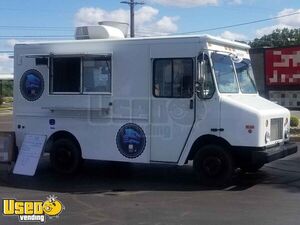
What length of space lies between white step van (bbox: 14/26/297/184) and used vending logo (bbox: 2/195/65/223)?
271cm

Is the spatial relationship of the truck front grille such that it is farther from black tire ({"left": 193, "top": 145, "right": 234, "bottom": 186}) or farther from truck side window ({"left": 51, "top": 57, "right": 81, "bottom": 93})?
Result: truck side window ({"left": 51, "top": 57, "right": 81, "bottom": 93})

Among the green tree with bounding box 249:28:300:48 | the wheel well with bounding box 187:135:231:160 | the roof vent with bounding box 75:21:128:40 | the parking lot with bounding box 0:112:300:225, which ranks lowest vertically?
the parking lot with bounding box 0:112:300:225

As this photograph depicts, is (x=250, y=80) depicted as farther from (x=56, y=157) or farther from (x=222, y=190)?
(x=56, y=157)

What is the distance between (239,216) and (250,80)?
4.36 meters

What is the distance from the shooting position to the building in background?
26484mm

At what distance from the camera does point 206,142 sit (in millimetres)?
10391

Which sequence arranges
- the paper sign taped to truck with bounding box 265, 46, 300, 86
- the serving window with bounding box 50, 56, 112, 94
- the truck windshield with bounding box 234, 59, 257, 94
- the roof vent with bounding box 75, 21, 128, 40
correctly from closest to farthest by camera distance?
the truck windshield with bounding box 234, 59, 257, 94
the serving window with bounding box 50, 56, 112, 94
the roof vent with bounding box 75, 21, 128, 40
the paper sign taped to truck with bounding box 265, 46, 300, 86

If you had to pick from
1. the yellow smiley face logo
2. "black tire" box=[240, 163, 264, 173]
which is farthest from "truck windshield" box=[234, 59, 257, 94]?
the yellow smiley face logo

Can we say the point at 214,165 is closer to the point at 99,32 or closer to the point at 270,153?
the point at 270,153

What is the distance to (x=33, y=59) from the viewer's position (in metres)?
11.9

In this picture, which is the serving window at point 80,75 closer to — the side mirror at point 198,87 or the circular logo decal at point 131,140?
the circular logo decal at point 131,140

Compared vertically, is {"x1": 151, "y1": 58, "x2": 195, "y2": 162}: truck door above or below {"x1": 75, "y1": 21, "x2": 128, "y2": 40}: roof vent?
below

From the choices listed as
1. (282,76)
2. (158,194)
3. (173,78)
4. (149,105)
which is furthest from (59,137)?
(282,76)

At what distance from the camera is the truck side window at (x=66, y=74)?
11.4 meters
